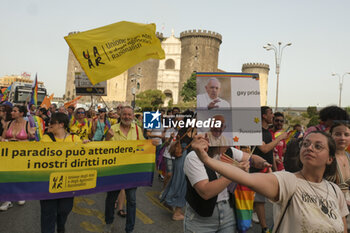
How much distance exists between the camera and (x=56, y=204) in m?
3.72

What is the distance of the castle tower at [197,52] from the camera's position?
64.2 metres

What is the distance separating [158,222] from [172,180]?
873 mm

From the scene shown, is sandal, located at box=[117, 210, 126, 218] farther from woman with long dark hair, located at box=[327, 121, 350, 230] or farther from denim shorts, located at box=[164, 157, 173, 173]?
woman with long dark hair, located at box=[327, 121, 350, 230]

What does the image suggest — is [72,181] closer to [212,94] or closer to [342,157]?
[212,94]

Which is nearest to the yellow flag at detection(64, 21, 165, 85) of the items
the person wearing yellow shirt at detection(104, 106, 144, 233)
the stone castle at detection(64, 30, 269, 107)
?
the person wearing yellow shirt at detection(104, 106, 144, 233)

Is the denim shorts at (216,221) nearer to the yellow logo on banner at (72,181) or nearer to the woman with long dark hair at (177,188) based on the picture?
the yellow logo on banner at (72,181)

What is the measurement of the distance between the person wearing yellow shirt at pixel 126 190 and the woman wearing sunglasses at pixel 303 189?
2.58 meters

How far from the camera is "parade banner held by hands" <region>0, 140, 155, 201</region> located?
144 inches

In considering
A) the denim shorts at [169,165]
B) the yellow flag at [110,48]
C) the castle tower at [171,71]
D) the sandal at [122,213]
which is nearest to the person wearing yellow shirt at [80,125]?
the denim shorts at [169,165]

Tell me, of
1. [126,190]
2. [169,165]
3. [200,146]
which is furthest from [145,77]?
[200,146]

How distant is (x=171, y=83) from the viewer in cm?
6594

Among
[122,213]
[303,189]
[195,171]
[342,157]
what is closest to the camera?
[303,189]

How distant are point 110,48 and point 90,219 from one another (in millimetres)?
2773

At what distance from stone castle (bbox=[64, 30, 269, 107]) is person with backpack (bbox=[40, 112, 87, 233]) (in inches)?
2360
